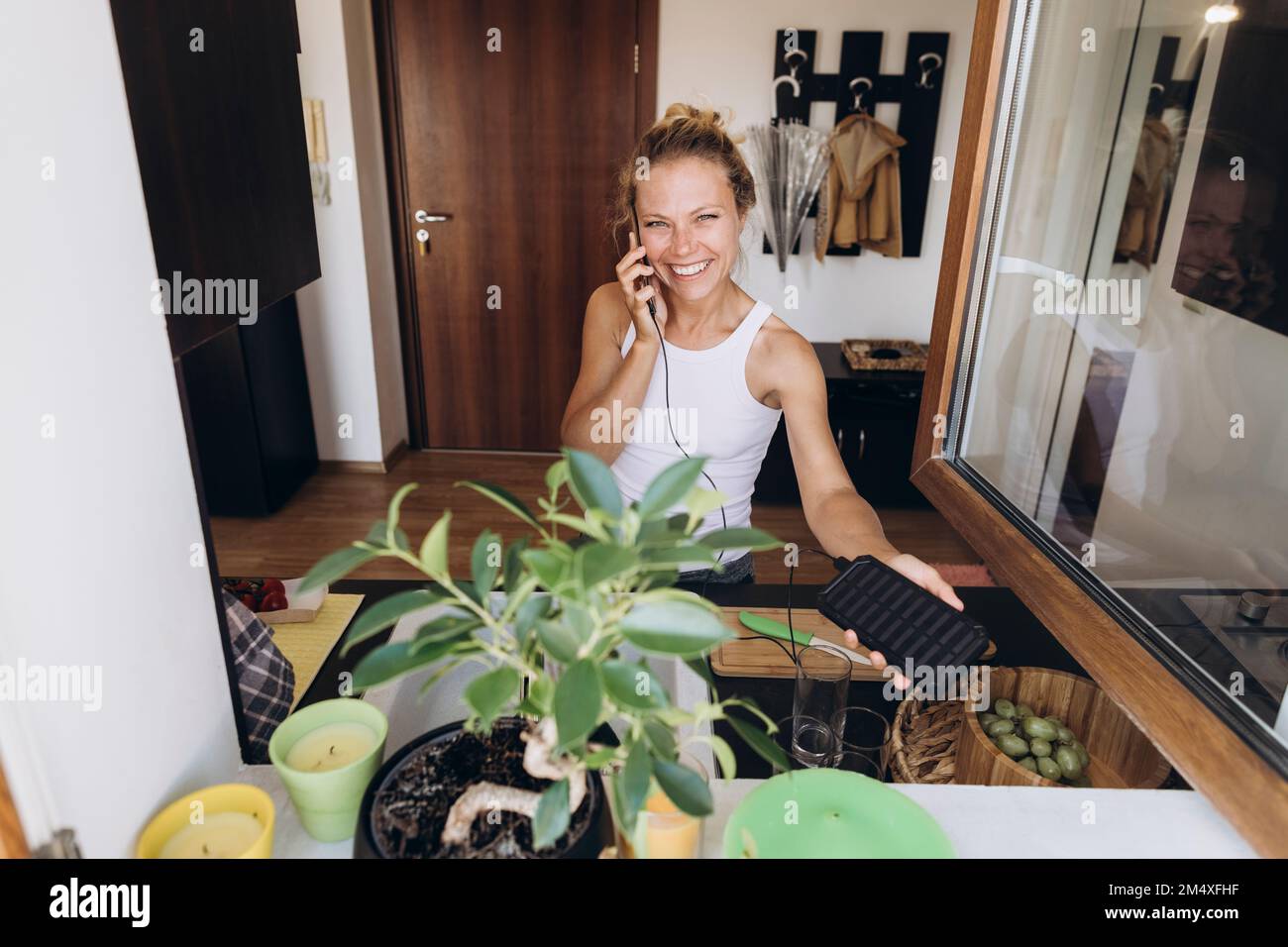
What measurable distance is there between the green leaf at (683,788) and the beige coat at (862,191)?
3.13 m

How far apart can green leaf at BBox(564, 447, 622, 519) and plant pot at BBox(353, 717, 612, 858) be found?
0.76ft

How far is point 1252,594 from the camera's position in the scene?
5.51 ft

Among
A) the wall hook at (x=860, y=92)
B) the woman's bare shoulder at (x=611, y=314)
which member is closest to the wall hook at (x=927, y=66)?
the wall hook at (x=860, y=92)

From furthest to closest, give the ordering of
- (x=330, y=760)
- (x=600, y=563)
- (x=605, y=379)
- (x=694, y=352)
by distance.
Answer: (x=605, y=379)
(x=694, y=352)
(x=330, y=760)
(x=600, y=563)

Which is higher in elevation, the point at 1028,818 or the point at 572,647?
the point at 572,647

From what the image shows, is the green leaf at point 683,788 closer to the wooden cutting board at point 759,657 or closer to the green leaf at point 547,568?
the green leaf at point 547,568

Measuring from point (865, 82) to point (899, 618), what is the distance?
2894mm

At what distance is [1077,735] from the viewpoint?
1013mm

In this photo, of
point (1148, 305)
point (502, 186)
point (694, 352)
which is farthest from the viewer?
point (502, 186)

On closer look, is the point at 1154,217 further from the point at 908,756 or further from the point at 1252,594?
the point at 908,756

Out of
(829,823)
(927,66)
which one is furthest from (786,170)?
(829,823)

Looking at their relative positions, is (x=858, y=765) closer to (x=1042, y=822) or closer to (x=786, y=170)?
(x=1042, y=822)

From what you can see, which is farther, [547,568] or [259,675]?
[259,675]
